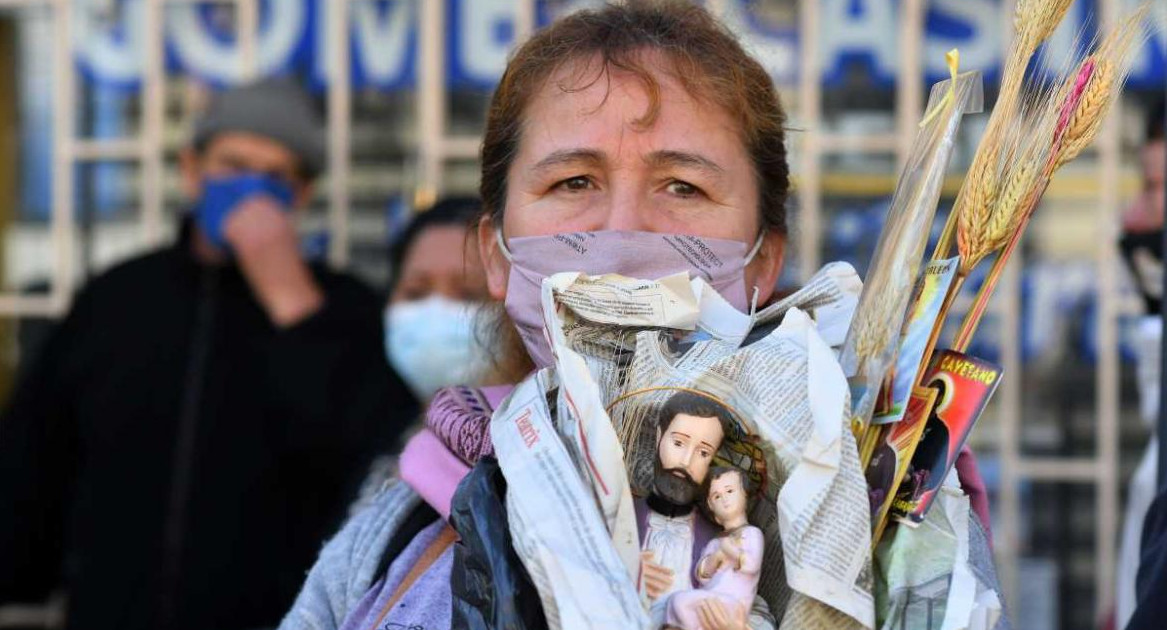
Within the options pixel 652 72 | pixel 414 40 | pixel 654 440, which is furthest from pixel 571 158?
pixel 414 40

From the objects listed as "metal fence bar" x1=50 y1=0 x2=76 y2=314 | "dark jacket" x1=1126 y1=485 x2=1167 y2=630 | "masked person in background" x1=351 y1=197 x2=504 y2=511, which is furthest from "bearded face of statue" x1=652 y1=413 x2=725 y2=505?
"metal fence bar" x1=50 y1=0 x2=76 y2=314

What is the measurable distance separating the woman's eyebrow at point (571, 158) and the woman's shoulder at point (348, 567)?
437 mm

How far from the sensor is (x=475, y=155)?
4.60m

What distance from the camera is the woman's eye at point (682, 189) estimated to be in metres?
1.88

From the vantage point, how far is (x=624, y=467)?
1.52m

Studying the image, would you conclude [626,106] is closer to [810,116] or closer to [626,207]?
[626,207]

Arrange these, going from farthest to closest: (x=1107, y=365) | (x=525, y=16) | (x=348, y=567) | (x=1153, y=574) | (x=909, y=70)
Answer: (x=525, y=16), (x=909, y=70), (x=1107, y=365), (x=348, y=567), (x=1153, y=574)

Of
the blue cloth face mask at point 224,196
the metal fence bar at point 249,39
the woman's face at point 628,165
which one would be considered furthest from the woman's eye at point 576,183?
the metal fence bar at point 249,39

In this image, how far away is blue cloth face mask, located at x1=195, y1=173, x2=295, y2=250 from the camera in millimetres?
4047

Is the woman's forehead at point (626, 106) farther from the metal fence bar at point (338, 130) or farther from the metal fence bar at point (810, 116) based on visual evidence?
the metal fence bar at point (338, 130)

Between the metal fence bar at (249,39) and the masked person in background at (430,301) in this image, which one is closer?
the masked person in background at (430,301)

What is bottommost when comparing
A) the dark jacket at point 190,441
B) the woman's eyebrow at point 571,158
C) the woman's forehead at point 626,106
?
the dark jacket at point 190,441

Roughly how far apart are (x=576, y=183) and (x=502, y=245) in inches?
5.8

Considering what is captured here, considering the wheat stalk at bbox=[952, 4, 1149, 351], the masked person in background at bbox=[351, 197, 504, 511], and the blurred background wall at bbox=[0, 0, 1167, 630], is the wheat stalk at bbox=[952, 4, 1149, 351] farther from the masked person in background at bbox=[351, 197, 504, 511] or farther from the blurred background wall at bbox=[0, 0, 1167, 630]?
the blurred background wall at bbox=[0, 0, 1167, 630]
